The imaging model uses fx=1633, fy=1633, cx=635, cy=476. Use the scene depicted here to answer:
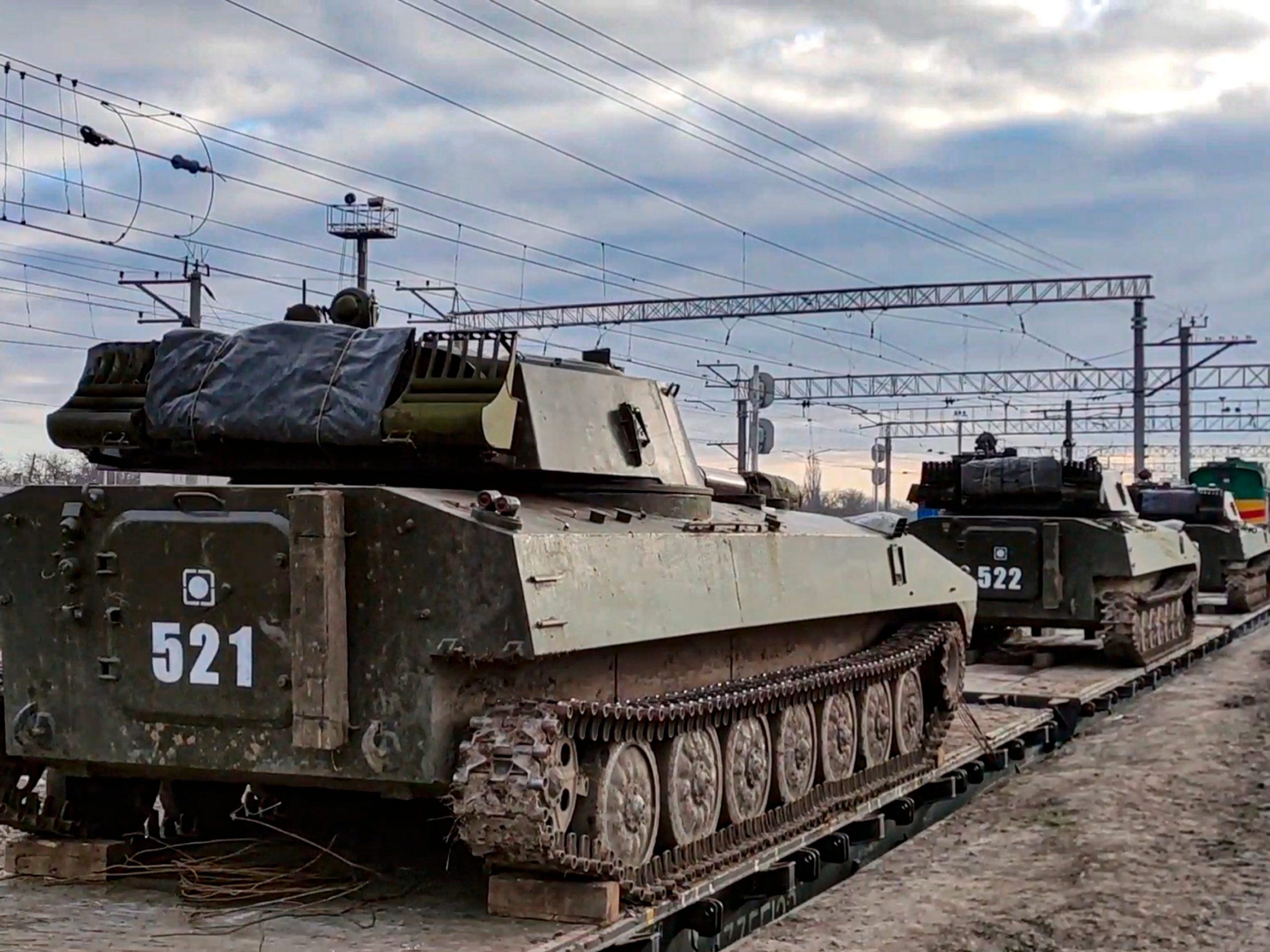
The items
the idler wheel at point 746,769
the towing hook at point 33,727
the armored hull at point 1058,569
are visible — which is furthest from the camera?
the armored hull at point 1058,569

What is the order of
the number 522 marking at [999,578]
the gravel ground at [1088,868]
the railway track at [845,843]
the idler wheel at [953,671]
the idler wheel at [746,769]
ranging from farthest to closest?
1. the number 522 marking at [999,578]
2. the idler wheel at [953,671]
3. the idler wheel at [746,769]
4. the gravel ground at [1088,868]
5. the railway track at [845,843]

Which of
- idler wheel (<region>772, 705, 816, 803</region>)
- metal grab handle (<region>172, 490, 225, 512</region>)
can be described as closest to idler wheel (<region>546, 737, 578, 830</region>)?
metal grab handle (<region>172, 490, 225, 512</region>)

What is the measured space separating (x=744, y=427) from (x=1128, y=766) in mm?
16625

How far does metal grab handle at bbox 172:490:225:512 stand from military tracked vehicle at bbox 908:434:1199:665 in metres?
12.0

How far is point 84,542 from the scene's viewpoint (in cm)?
780

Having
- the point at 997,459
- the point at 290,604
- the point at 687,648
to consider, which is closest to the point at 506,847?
the point at 290,604

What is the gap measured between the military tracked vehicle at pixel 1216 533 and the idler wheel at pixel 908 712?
1697 centimetres

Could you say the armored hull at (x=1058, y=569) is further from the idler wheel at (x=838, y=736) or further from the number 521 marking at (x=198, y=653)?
the number 521 marking at (x=198, y=653)

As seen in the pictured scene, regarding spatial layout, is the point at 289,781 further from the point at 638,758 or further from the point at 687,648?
the point at 687,648

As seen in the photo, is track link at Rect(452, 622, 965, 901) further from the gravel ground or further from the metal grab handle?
the metal grab handle

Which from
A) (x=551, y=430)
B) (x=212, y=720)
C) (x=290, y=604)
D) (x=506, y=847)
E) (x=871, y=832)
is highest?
(x=551, y=430)

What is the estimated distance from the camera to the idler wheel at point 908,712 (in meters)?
11.7

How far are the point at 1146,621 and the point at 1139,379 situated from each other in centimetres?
2346

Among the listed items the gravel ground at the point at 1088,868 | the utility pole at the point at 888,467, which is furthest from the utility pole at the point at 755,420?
the utility pole at the point at 888,467
